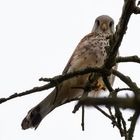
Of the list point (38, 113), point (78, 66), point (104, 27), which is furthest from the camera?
point (104, 27)

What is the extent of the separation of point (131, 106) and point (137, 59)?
1.62 meters

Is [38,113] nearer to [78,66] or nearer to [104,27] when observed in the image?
[78,66]

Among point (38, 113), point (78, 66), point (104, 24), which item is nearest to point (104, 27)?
point (104, 24)

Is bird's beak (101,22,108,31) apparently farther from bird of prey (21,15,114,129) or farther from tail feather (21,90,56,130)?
tail feather (21,90,56,130)

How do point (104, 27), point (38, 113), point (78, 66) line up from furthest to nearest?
1. point (104, 27)
2. point (78, 66)
3. point (38, 113)

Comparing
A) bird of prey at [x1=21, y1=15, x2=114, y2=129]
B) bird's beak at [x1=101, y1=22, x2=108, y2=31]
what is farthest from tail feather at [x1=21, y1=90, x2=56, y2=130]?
bird's beak at [x1=101, y1=22, x2=108, y2=31]

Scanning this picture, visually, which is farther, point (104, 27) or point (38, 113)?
point (104, 27)

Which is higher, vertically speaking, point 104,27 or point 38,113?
point 104,27

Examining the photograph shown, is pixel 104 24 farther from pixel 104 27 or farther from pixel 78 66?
pixel 78 66

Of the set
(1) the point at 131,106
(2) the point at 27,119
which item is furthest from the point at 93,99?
(2) the point at 27,119

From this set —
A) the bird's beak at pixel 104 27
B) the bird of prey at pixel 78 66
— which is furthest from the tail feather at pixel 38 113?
the bird's beak at pixel 104 27

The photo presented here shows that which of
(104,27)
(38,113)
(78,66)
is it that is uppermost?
(104,27)

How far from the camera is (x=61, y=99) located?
491 cm

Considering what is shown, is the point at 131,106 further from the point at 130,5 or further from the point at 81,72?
the point at 81,72
